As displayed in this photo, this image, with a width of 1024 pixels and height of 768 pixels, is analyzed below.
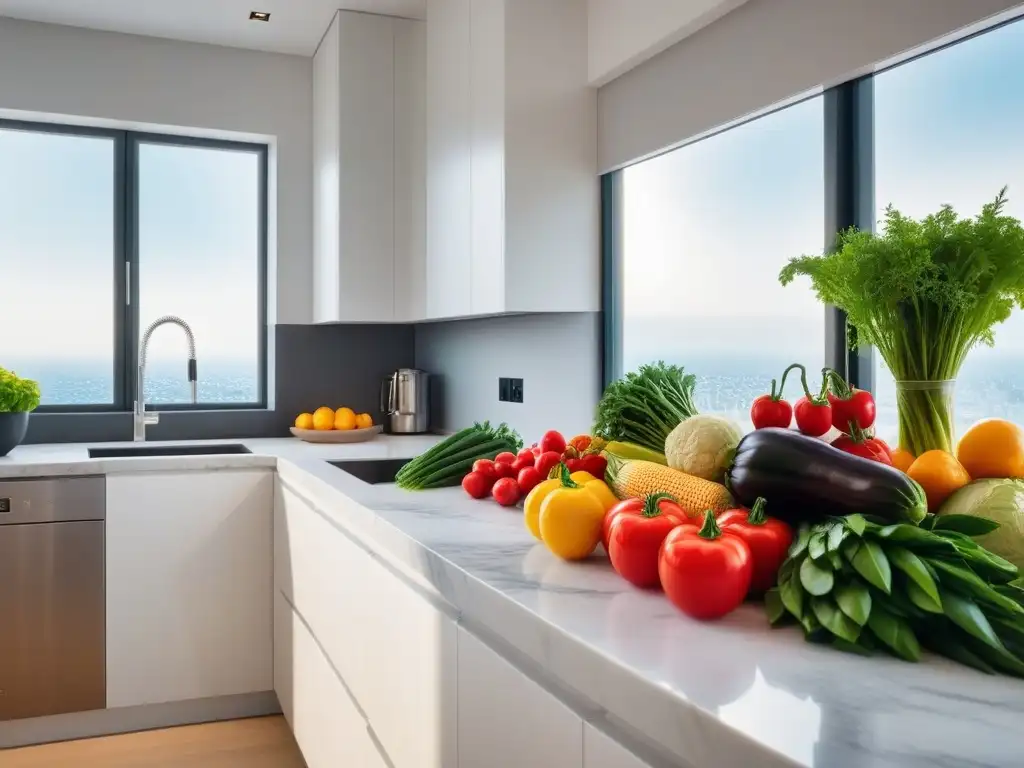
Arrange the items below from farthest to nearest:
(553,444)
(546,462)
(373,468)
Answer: (373,468) < (553,444) < (546,462)

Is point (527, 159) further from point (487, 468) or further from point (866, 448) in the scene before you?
point (866, 448)

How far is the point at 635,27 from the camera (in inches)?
→ 97.2

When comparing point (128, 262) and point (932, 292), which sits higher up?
point (128, 262)

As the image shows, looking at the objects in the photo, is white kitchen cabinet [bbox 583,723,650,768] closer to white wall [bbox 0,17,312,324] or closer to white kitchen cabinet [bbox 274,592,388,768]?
white kitchen cabinet [bbox 274,592,388,768]

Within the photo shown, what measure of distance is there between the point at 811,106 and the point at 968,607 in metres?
1.43

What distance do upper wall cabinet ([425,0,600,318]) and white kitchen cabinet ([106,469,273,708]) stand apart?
1.06m

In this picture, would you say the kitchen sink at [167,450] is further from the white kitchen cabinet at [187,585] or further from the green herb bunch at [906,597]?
the green herb bunch at [906,597]

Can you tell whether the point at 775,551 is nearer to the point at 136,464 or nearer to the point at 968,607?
the point at 968,607

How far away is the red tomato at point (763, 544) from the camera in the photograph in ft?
3.67

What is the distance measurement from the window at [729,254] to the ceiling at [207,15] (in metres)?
1.41

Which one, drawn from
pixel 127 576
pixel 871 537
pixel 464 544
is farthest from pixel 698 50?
pixel 127 576

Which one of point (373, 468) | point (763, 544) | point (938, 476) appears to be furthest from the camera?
point (373, 468)

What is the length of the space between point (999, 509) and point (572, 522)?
21.7 inches

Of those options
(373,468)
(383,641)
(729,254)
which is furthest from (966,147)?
(373,468)
